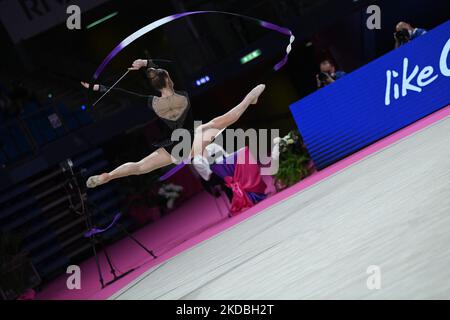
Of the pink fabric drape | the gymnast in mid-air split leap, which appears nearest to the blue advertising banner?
the pink fabric drape

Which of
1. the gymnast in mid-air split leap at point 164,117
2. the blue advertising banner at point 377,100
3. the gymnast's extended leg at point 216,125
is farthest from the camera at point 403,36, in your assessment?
the gymnast in mid-air split leap at point 164,117

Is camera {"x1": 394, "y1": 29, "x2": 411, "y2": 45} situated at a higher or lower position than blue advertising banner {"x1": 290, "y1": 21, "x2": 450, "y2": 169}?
higher

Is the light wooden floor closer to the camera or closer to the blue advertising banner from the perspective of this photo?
the blue advertising banner

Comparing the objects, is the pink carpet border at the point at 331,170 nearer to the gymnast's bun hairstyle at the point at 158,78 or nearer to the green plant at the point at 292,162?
the green plant at the point at 292,162

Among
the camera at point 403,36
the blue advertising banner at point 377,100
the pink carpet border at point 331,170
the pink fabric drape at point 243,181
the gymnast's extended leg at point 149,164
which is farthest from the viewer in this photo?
the camera at point 403,36

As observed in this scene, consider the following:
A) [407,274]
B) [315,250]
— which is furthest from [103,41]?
[407,274]

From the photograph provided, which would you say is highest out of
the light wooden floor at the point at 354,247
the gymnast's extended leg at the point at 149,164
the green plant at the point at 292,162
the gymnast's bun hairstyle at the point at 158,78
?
the gymnast's bun hairstyle at the point at 158,78

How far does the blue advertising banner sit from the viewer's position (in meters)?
7.39

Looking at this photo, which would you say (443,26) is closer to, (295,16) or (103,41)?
(295,16)

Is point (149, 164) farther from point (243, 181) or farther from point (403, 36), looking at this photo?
point (403, 36)

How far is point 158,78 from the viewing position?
6.28 meters

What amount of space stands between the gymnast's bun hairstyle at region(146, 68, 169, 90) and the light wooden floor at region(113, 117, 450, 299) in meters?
2.06

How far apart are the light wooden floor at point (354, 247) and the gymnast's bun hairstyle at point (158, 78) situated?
2064 millimetres

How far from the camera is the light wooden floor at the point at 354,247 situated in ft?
6.26
